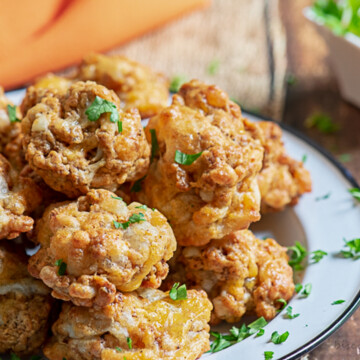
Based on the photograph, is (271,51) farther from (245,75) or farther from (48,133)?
(48,133)

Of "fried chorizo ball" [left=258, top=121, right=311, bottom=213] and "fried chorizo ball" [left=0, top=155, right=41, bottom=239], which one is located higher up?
"fried chorizo ball" [left=0, top=155, right=41, bottom=239]

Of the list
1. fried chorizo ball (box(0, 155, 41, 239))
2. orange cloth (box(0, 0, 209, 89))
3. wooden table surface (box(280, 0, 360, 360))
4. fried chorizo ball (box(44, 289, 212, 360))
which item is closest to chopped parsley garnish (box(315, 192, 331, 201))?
wooden table surface (box(280, 0, 360, 360))

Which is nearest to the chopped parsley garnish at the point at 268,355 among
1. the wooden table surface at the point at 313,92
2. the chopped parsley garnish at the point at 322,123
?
the wooden table surface at the point at 313,92

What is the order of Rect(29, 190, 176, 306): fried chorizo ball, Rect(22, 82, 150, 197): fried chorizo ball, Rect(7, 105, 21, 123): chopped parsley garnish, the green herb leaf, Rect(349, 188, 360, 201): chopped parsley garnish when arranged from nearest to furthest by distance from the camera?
Rect(29, 190, 176, 306): fried chorizo ball → the green herb leaf → Rect(22, 82, 150, 197): fried chorizo ball → Rect(7, 105, 21, 123): chopped parsley garnish → Rect(349, 188, 360, 201): chopped parsley garnish

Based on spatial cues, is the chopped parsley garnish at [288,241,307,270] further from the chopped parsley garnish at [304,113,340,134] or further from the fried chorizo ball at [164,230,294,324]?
the chopped parsley garnish at [304,113,340,134]

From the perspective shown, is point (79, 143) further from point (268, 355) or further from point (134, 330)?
point (268, 355)
